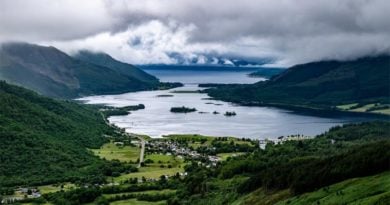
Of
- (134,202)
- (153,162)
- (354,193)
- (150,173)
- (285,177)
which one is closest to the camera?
(354,193)

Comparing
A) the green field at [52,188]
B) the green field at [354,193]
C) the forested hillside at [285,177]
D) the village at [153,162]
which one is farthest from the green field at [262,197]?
the green field at [52,188]

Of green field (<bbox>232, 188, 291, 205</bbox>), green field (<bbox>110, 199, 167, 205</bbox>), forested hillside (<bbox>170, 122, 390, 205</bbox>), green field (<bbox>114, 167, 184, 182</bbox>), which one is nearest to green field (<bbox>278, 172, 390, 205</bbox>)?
forested hillside (<bbox>170, 122, 390, 205</bbox>)

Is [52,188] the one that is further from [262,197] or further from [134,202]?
[262,197]

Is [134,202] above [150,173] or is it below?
below

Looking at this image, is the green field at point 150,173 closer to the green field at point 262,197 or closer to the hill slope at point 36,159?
the hill slope at point 36,159

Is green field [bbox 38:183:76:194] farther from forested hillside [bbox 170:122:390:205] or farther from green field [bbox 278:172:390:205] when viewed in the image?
green field [bbox 278:172:390:205]

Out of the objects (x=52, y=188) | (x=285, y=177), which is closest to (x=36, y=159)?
(x=52, y=188)

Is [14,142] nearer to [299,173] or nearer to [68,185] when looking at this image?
[68,185]

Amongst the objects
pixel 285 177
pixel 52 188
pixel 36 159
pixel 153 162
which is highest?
pixel 285 177
